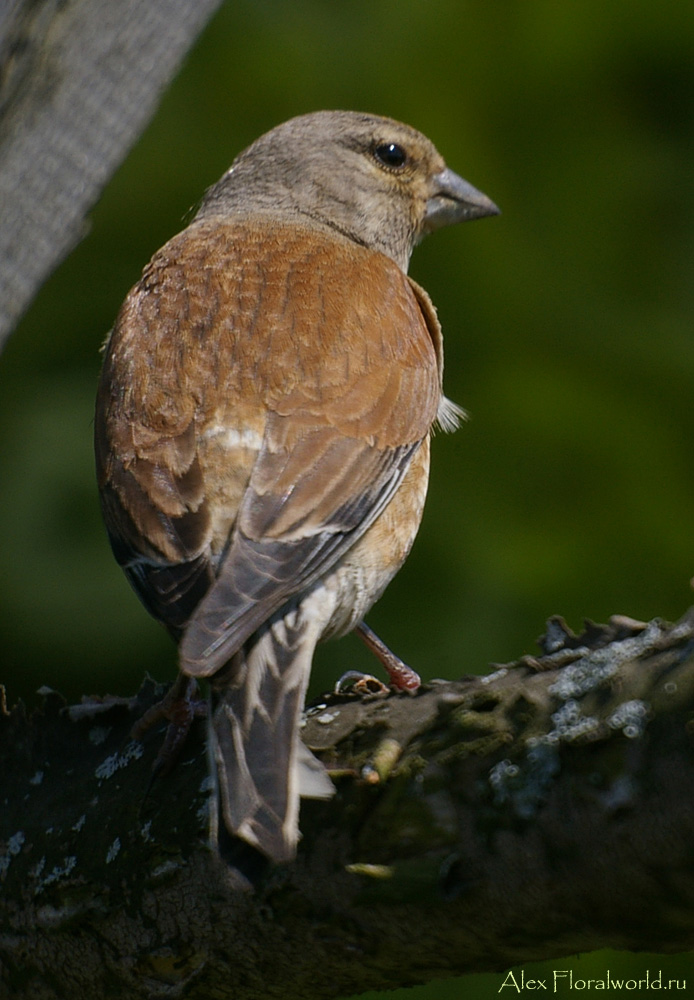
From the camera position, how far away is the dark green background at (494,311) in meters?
4.29

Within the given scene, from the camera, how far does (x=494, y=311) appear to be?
4477mm

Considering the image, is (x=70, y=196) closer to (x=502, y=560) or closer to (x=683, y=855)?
(x=683, y=855)

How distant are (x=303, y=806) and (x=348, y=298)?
1301mm

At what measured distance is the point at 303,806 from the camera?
1996 mm

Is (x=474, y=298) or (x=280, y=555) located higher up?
(x=280, y=555)

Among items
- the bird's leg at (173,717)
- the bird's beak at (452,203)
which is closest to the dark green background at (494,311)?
the bird's beak at (452,203)

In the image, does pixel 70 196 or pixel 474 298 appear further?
pixel 474 298

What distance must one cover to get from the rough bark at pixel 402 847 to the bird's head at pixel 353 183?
5.92ft

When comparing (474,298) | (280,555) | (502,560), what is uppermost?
(280,555)

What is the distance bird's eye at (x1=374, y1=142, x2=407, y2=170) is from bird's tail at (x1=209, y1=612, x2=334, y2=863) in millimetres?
2000

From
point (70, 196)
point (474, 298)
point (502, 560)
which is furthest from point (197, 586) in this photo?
point (474, 298)

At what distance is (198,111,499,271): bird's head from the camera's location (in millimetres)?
3734

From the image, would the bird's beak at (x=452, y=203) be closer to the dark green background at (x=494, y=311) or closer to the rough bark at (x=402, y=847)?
the dark green background at (x=494, y=311)

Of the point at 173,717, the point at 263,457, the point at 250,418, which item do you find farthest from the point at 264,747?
the point at 250,418
